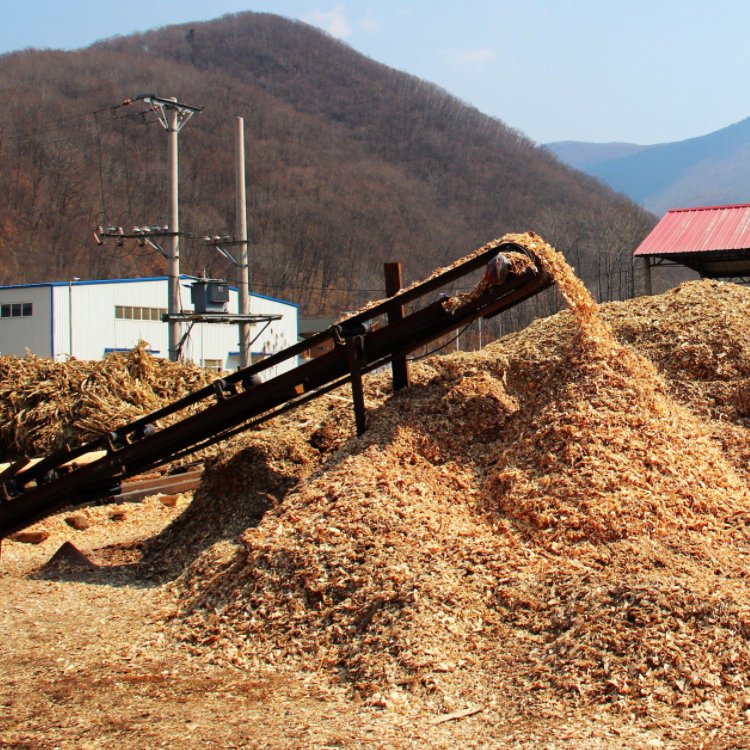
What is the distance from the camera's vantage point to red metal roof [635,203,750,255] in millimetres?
20828

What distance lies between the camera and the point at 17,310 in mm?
32844

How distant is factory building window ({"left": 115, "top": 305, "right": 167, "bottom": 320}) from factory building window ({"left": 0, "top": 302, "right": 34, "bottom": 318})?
2963mm

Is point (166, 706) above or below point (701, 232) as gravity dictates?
below

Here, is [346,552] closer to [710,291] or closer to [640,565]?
[640,565]

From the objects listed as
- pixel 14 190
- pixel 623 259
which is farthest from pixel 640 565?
pixel 14 190

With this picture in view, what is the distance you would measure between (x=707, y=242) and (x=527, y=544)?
57.1 feet

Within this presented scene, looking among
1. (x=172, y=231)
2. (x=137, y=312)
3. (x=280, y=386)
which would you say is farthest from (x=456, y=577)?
(x=137, y=312)

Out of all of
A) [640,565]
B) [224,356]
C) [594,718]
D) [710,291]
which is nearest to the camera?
[594,718]

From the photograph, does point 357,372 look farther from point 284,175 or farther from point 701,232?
point 284,175

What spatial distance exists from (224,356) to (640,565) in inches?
1250

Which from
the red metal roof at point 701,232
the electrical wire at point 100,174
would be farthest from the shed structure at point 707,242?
the electrical wire at point 100,174

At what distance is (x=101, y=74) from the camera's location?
105250 mm

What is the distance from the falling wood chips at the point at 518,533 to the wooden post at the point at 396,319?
120mm

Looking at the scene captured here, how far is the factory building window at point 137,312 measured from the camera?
33.7m
